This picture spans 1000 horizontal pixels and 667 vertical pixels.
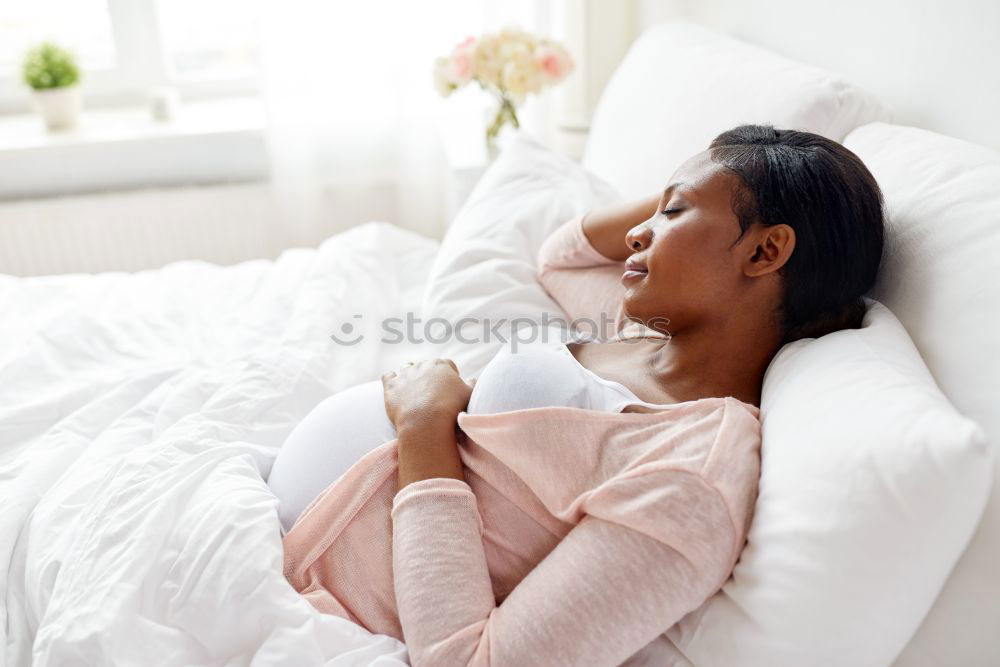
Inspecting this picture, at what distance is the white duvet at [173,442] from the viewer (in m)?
0.89

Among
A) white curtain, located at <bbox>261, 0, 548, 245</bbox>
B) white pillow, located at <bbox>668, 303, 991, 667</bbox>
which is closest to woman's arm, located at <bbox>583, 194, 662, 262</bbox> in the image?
white pillow, located at <bbox>668, 303, 991, 667</bbox>

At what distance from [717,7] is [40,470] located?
1682 mm

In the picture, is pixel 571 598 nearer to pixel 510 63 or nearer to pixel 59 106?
pixel 510 63

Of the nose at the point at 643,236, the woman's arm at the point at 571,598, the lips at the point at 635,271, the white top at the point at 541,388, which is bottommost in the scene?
the woman's arm at the point at 571,598

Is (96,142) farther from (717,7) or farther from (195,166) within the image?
(717,7)

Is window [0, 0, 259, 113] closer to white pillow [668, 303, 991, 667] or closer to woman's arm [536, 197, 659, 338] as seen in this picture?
woman's arm [536, 197, 659, 338]

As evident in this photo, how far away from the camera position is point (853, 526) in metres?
0.74

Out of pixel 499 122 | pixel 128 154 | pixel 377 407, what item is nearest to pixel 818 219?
pixel 377 407

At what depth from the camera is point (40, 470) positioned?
115cm

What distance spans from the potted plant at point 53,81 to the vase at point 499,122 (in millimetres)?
1262

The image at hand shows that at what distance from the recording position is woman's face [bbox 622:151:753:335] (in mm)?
1009

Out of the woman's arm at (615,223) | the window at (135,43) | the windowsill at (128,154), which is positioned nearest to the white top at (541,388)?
the woman's arm at (615,223)

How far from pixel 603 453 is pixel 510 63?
4.61 ft

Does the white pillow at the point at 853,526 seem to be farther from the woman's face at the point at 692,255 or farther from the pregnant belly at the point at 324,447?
the pregnant belly at the point at 324,447
